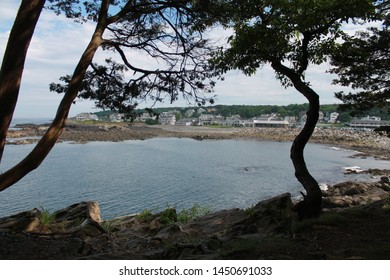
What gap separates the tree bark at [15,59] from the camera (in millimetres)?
4293

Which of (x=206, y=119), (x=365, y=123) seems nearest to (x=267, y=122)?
(x=206, y=119)

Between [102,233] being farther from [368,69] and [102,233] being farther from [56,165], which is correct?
[56,165]

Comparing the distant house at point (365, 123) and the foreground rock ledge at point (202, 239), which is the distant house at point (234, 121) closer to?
the distant house at point (365, 123)

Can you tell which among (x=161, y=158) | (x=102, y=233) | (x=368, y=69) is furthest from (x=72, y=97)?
(x=161, y=158)

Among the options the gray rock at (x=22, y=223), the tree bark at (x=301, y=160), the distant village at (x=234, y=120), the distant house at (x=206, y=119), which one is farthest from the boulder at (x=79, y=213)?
the distant house at (x=206, y=119)

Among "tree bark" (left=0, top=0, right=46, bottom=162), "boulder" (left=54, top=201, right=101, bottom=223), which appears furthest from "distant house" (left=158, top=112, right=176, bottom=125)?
"tree bark" (left=0, top=0, right=46, bottom=162)

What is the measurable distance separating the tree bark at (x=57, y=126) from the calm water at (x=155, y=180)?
13.5 metres

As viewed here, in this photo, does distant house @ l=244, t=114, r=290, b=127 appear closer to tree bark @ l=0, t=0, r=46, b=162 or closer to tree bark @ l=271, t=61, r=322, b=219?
tree bark @ l=271, t=61, r=322, b=219

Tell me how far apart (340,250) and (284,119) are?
108 meters

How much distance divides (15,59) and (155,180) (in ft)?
79.3

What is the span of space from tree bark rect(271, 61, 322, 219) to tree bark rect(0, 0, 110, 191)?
3593mm

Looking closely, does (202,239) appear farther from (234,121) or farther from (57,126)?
(234,121)

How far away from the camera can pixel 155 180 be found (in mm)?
28078

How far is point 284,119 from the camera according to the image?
109438 mm
